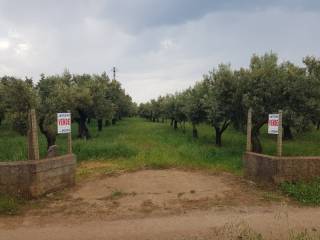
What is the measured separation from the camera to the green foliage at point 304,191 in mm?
9570

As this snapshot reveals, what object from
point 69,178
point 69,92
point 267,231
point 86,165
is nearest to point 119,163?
point 86,165

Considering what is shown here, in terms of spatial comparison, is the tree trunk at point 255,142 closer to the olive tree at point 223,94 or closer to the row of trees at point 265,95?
the row of trees at point 265,95

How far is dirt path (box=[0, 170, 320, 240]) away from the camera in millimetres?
7141

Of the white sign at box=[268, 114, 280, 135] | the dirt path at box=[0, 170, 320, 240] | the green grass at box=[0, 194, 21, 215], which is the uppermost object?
the white sign at box=[268, 114, 280, 135]

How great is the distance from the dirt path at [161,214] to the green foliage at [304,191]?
1.72 ft

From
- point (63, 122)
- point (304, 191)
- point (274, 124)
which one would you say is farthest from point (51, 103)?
point (304, 191)

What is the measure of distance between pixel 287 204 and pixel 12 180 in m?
7.19

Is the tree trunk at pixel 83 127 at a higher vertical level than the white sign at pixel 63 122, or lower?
lower

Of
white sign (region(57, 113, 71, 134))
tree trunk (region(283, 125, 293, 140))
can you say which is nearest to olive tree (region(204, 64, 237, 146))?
tree trunk (region(283, 125, 293, 140))

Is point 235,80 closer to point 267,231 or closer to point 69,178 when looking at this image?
point 69,178

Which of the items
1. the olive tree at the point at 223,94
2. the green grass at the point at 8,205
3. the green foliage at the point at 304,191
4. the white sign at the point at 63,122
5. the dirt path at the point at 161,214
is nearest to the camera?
the dirt path at the point at 161,214

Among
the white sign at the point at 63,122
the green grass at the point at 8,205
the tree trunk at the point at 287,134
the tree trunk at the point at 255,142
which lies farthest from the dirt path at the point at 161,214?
the tree trunk at the point at 287,134

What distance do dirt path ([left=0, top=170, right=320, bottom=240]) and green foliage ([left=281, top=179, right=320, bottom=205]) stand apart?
52 cm

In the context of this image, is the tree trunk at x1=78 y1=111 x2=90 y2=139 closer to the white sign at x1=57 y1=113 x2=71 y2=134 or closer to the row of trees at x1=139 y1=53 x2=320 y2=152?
the row of trees at x1=139 y1=53 x2=320 y2=152
